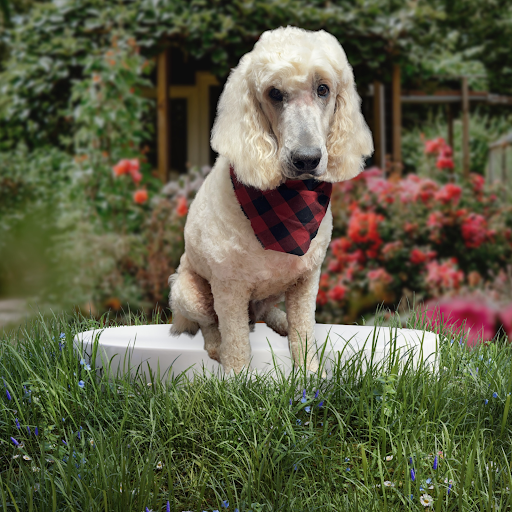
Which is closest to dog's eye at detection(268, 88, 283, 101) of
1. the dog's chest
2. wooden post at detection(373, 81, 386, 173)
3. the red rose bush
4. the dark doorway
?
the dog's chest

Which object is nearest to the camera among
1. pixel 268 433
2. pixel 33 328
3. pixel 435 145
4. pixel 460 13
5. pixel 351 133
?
pixel 268 433

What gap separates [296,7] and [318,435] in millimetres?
3858

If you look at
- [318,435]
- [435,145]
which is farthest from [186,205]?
[318,435]

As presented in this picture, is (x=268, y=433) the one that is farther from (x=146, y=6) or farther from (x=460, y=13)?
(x=460, y=13)

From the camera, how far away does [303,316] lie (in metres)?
2.33

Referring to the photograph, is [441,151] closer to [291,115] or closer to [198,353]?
[198,353]

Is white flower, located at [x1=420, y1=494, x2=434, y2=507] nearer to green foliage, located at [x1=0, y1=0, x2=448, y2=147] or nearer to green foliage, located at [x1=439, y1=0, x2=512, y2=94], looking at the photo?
green foliage, located at [x1=0, y1=0, x2=448, y2=147]

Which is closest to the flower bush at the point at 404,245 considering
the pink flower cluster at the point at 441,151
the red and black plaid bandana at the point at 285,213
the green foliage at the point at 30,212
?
the pink flower cluster at the point at 441,151

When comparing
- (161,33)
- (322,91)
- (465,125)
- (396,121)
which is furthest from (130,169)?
(465,125)

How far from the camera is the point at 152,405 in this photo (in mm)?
2082

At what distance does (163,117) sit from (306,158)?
340cm

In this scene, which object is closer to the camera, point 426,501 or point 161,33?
point 426,501

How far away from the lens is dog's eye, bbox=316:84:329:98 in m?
2.00

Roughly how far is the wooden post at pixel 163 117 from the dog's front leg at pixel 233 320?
2957mm
